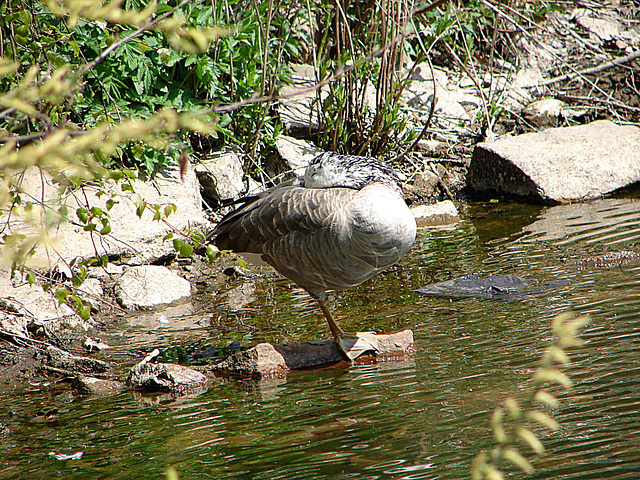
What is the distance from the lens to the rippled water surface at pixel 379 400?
3.14 m

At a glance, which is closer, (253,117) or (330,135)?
(253,117)

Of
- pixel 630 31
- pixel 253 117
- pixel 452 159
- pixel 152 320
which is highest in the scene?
pixel 630 31

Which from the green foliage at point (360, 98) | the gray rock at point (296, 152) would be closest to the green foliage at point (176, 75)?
the gray rock at point (296, 152)

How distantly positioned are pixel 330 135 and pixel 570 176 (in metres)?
3.28

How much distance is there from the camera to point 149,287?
6781mm

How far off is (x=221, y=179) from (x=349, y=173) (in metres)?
4.17

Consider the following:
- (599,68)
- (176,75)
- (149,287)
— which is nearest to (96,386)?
(149,287)

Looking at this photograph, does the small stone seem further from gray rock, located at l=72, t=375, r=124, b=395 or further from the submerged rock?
the submerged rock

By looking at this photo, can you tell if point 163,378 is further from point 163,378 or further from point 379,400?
point 379,400

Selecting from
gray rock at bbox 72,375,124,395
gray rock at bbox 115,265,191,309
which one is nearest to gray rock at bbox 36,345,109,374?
gray rock at bbox 72,375,124,395

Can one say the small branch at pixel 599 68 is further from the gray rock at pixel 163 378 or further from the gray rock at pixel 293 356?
the gray rock at pixel 163 378

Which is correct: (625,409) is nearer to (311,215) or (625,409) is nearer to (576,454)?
(576,454)

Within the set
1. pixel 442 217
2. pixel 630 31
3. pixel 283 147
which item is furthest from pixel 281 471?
pixel 630 31

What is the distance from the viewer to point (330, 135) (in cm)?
960
